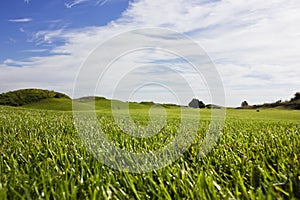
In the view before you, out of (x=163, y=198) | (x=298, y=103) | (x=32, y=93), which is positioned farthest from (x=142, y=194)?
(x=32, y=93)

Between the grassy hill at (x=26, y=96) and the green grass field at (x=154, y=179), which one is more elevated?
the grassy hill at (x=26, y=96)

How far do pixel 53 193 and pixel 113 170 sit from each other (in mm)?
685

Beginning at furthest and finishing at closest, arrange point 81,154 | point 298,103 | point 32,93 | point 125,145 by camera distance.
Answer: point 32,93 → point 298,103 → point 125,145 → point 81,154

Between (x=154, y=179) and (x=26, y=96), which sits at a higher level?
(x=26, y=96)

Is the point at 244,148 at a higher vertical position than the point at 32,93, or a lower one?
lower

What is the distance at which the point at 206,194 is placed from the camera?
5.61ft

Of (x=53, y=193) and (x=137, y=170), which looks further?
(x=137, y=170)

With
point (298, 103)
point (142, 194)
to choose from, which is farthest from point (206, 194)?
point (298, 103)

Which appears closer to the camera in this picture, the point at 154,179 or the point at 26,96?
the point at 154,179

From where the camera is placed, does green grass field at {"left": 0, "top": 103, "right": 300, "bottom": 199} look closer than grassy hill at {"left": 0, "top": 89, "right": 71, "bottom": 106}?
Yes

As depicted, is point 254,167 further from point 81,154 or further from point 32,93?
point 32,93

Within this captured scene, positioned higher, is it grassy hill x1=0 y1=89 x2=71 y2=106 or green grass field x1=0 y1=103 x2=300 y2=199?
grassy hill x1=0 y1=89 x2=71 y2=106

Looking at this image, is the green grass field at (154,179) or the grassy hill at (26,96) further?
the grassy hill at (26,96)

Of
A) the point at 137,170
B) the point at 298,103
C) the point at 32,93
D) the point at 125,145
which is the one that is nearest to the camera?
the point at 137,170
